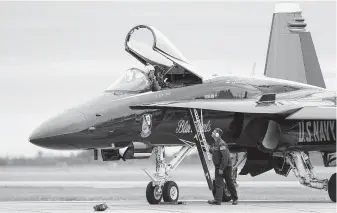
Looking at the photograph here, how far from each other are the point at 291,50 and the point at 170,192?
414 inches

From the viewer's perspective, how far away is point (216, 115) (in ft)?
67.4

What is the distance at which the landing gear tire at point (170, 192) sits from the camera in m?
20.0

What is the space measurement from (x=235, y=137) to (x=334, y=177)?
2131 millimetres

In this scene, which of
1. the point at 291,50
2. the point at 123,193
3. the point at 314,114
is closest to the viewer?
the point at 314,114

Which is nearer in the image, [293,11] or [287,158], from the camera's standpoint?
[287,158]

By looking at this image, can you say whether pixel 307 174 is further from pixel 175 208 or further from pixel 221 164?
pixel 175 208

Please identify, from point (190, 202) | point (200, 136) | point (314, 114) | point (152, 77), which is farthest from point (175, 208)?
point (314, 114)

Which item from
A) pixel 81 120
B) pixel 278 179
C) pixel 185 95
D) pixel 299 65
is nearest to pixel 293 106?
pixel 185 95

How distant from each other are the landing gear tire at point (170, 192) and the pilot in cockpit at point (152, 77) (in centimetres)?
187

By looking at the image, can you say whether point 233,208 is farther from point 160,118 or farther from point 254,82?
point 254,82

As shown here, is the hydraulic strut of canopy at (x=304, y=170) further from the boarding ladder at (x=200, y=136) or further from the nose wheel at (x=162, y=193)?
the nose wheel at (x=162, y=193)

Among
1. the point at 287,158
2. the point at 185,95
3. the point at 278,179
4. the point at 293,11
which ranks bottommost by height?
the point at 278,179

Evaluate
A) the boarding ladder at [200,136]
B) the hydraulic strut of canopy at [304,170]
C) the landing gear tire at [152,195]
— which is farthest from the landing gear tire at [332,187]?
the landing gear tire at [152,195]

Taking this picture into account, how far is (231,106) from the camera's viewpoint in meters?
20.0
